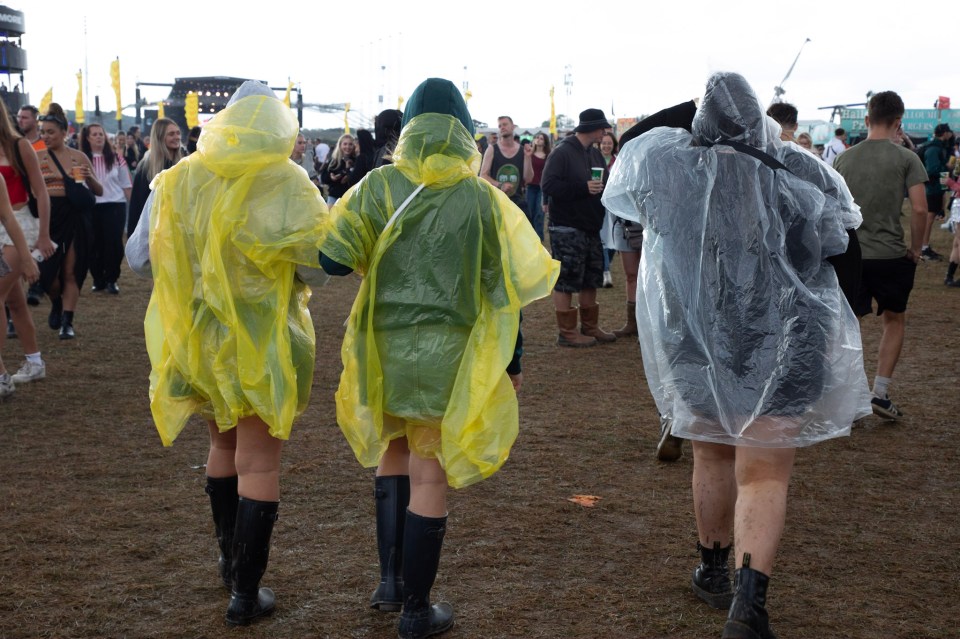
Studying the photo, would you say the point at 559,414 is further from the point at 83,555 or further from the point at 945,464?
the point at 83,555

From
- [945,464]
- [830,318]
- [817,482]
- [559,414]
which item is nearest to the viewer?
[830,318]

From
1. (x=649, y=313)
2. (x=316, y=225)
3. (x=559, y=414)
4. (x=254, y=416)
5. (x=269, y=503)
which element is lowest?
(x=559, y=414)

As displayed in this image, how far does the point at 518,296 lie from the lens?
3090mm

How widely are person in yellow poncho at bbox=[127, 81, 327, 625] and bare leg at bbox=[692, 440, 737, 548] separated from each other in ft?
4.55

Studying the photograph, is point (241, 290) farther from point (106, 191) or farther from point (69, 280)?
point (106, 191)

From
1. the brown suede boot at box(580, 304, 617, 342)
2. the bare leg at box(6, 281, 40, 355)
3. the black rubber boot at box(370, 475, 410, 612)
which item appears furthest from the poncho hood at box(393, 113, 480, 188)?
the brown suede boot at box(580, 304, 617, 342)

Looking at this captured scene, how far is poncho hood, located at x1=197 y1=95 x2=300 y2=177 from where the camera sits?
3.07 m

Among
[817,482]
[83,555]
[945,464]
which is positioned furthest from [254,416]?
[945,464]

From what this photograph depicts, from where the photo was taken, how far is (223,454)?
11.0 ft

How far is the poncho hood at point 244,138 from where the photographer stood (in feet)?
10.1

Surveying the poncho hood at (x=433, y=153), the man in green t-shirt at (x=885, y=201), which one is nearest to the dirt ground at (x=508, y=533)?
the man in green t-shirt at (x=885, y=201)

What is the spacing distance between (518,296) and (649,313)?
47 cm

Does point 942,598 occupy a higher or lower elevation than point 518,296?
lower

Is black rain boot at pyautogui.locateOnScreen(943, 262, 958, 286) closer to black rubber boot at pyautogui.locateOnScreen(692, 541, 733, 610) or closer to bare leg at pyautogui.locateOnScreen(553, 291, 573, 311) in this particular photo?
bare leg at pyautogui.locateOnScreen(553, 291, 573, 311)
